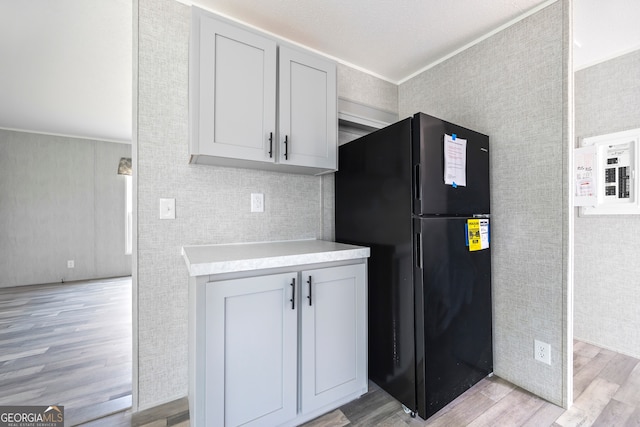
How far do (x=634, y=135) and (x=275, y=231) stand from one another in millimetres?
2828

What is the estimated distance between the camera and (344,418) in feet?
4.72

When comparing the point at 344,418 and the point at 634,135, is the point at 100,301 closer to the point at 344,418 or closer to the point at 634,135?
the point at 344,418

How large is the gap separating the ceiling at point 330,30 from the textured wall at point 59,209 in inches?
86.0

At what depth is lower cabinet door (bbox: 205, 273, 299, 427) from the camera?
112 cm

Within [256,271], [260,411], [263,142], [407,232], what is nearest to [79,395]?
[260,411]

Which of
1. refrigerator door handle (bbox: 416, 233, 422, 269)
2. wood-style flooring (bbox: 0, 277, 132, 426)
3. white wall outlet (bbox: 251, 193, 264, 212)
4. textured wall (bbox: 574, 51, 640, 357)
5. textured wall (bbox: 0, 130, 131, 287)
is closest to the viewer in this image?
refrigerator door handle (bbox: 416, 233, 422, 269)

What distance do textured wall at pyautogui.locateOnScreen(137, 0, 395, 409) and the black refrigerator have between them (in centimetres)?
97

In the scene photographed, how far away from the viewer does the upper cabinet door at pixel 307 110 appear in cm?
160

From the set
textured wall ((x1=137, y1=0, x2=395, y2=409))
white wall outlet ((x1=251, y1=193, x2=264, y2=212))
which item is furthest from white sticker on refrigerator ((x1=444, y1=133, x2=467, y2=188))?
textured wall ((x1=137, y1=0, x2=395, y2=409))

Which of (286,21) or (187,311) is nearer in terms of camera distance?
(187,311)

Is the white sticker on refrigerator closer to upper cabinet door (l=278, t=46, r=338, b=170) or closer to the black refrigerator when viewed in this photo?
the black refrigerator

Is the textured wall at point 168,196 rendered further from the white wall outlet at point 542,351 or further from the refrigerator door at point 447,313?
the white wall outlet at point 542,351

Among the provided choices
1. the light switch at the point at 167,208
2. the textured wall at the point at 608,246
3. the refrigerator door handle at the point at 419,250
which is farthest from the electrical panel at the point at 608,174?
the light switch at the point at 167,208

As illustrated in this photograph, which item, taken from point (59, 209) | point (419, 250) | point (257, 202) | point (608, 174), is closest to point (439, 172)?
point (419, 250)
